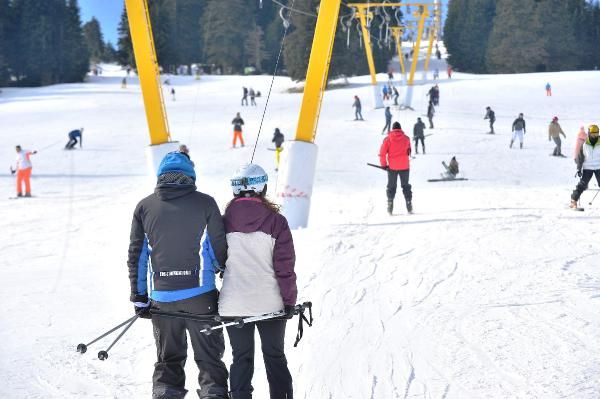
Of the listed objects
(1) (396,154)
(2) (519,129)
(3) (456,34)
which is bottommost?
(2) (519,129)

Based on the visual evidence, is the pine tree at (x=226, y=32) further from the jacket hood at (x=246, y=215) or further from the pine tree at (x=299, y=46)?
the jacket hood at (x=246, y=215)

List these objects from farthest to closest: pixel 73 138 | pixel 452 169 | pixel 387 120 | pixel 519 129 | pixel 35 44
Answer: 1. pixel 35 44
2. pixel 387 120
3. pixel 73 138
4. pixel 519 129
5. pixel 452 169

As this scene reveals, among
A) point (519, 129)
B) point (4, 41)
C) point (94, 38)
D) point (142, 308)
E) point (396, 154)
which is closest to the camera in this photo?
point (142, 308)

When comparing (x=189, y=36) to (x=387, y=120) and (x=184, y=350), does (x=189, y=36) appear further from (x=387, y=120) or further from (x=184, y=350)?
(x=184, y=350)

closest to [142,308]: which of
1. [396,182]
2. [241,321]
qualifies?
[241,321]

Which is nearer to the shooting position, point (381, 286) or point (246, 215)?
point (246, 215)

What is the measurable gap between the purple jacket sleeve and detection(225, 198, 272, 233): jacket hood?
98 millimetres

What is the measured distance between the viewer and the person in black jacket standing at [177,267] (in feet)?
12.6

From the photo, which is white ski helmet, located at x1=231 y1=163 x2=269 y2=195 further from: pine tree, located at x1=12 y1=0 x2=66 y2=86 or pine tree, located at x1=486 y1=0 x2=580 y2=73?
pine tree, located at x1=486 y1=0 x2=580 y2=73

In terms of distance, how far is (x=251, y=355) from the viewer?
3986 mm

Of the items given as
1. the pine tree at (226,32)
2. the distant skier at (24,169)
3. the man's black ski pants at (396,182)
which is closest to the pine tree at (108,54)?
the pine tree at (226,32)

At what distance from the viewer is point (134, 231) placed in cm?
394

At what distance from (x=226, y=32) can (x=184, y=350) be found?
8065cm

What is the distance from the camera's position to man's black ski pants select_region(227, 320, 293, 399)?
3.94m
